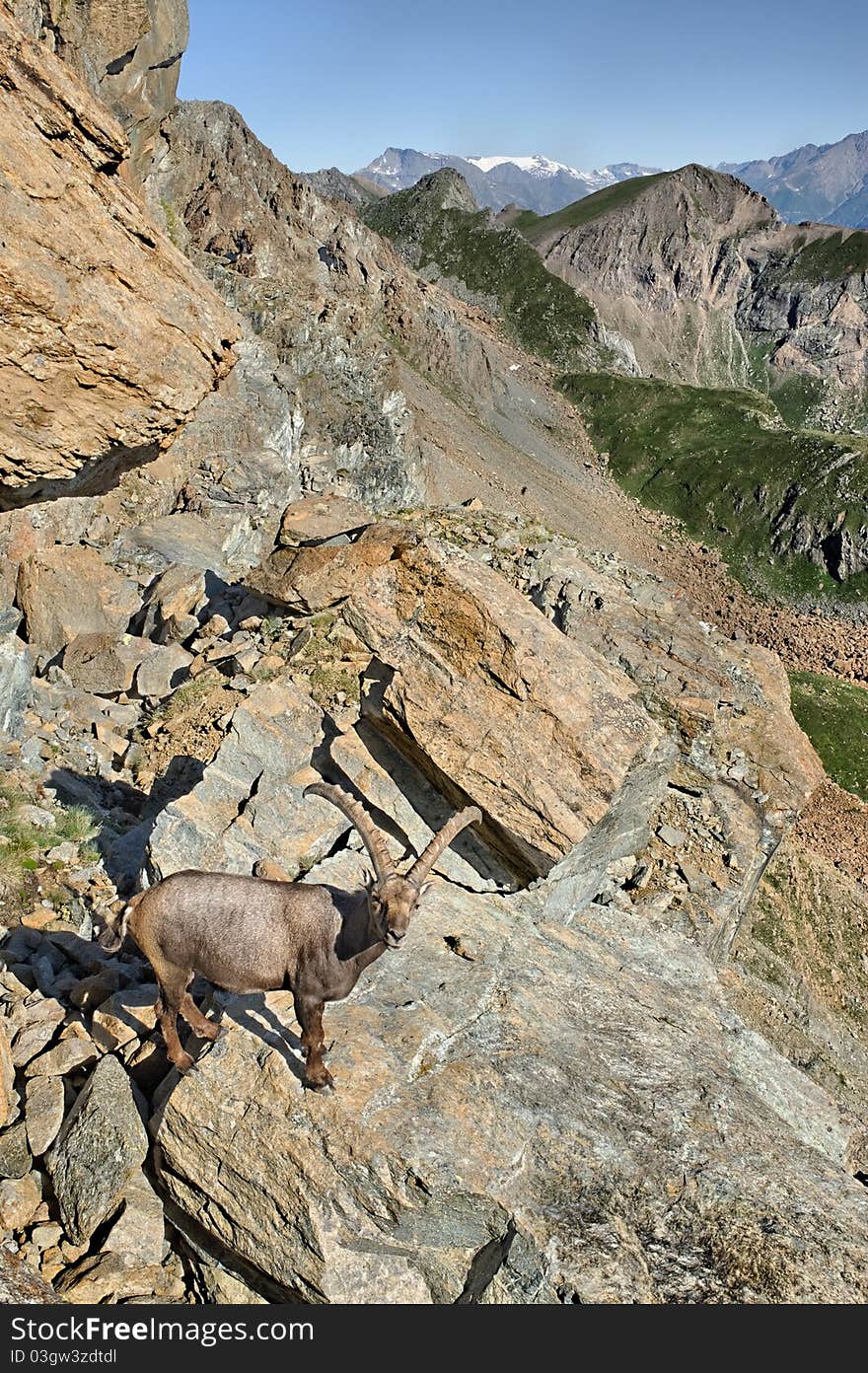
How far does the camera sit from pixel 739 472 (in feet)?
295

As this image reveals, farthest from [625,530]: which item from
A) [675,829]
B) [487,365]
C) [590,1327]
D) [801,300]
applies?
[801,300]

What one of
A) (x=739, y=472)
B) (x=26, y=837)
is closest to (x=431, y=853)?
(x=26, y=837)

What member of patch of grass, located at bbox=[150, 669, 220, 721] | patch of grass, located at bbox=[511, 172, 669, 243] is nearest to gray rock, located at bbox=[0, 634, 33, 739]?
patch of grass, located at bbox=[150, 669, 220, 721]

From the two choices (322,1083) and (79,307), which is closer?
(322,1083)

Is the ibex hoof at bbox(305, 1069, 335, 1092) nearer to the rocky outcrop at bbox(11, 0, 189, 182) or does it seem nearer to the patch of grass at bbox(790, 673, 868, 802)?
the rocky outcrop at bbox(11, 0, 189, 182)

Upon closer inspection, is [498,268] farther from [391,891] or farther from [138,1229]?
[138,1229]

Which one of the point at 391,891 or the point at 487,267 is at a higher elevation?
the point at 487,267

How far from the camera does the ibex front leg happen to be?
9031 millimetres

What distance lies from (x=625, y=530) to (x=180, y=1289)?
249 ft

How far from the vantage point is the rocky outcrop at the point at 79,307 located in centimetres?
896

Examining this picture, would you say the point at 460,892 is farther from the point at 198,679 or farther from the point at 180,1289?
the point at 198,679

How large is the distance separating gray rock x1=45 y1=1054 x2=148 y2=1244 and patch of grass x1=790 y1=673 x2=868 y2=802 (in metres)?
38.9

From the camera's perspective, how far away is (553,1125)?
9195 millimetres
